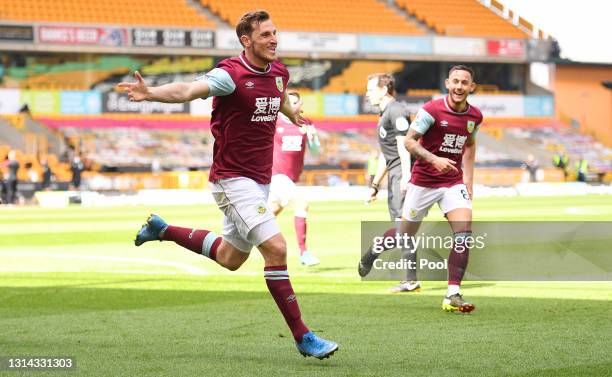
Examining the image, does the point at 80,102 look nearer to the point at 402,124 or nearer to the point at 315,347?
the point at 402,124

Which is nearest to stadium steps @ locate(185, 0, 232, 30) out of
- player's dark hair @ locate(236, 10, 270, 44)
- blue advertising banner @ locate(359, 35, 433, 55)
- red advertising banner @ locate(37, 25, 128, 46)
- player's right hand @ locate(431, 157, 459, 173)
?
red advertising banner @ locate(37, 25, 128, 46)

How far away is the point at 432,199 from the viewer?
970cm

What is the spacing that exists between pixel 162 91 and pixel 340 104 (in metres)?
47.1

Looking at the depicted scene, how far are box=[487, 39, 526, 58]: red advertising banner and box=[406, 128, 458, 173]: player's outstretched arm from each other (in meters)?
49.1

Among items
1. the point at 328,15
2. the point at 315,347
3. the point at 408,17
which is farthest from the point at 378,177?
the point at 408,17

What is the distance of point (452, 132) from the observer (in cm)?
941

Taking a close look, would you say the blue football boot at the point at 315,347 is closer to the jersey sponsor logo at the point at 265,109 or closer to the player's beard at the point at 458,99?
the jersey sponsor logo at the point at 265,109

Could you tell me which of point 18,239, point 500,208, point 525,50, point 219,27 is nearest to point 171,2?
point 219,27

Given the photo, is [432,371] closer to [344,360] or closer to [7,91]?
A: [344,360]

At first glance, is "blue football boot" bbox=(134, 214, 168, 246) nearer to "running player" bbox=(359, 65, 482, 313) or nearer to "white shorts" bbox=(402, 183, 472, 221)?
"running player" bbox=(359, 65, 482, 313)

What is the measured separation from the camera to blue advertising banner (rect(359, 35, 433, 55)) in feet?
180

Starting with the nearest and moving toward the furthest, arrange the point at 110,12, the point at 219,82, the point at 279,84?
the point at 219,82 → the point at 279,84 → the point at 110,12

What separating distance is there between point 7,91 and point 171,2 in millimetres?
10722

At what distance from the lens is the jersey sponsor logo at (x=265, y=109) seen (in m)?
7.14
